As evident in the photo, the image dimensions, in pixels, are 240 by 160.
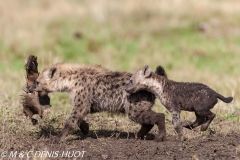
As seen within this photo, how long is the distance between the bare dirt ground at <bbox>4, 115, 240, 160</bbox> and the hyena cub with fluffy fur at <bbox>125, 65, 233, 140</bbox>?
28cm

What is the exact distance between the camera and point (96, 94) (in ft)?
26.2

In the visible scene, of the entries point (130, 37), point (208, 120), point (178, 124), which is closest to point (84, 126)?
point (178, 124)

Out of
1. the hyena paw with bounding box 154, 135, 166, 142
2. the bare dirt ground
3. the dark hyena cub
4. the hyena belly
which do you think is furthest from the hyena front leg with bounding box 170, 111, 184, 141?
the dark hyena cub

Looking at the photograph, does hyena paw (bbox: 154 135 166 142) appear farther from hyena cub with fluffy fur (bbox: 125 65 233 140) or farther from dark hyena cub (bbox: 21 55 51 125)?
dark hyena cub (bbox: 21 55 51 125)

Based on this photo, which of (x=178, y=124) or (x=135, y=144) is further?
(x=178, y=124)

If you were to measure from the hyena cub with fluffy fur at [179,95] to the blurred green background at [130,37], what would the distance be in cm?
323

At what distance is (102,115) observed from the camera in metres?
9.48

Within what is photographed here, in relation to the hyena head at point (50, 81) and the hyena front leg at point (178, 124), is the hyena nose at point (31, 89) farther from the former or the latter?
the hyena front leg at point (178, 124)

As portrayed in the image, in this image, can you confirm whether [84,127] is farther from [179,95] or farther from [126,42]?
[126,42]

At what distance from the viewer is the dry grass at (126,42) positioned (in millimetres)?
10719

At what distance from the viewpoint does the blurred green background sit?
1370 centimetres

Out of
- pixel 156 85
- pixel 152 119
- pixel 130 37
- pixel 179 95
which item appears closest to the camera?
pixel 152 119

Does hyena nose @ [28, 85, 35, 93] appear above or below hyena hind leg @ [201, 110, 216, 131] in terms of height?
above

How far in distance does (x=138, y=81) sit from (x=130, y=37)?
30.6 ft
